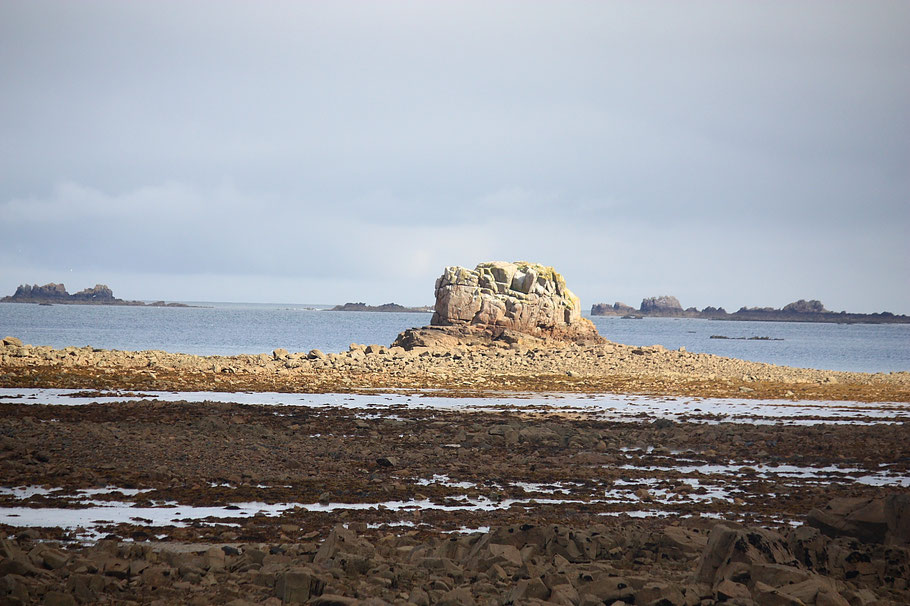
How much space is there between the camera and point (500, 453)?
1582cm

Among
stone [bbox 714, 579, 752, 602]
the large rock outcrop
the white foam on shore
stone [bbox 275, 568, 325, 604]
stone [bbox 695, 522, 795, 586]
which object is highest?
the large rock outcrop

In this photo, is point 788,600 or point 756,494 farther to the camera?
point 756,494

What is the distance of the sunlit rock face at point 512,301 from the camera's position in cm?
5400

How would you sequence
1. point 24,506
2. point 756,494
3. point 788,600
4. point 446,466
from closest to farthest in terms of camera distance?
1. point 788,600
2. point 24,506
3. point 756,494
4. point 446,466

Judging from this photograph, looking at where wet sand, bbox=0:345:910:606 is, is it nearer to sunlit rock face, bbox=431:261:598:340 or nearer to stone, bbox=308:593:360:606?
stone, bbox=308:593:360:606

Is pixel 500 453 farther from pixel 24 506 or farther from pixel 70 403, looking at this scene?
pixel 70 403

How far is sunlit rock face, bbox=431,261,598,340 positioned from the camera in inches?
2126

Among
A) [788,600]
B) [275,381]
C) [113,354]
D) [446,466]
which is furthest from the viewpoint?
[113,354]

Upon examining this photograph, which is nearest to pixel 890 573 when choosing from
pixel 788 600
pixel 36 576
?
pixel 788 600

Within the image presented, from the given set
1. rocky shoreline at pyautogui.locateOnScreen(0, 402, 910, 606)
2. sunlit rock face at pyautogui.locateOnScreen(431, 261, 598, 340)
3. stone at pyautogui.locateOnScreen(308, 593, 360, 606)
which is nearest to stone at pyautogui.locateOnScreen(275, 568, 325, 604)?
rocky shoreline at pyautogui.locateOnScreen(0, 402, 910, 606)

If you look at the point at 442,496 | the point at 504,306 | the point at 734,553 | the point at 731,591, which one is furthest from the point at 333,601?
the point at 504,306

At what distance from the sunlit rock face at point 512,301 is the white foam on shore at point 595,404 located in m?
25.4

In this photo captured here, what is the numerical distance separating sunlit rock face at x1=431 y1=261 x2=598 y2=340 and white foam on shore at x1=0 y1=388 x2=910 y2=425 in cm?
2539

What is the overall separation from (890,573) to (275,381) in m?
26.6
